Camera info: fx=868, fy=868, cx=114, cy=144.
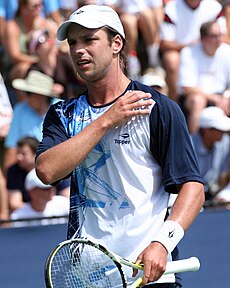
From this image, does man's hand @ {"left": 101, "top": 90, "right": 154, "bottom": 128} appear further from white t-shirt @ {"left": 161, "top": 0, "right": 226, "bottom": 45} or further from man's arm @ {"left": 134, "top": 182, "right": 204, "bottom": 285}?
white t-shirt @ {"left": 161, "top": 0, "right": 226, "bottom": 45}

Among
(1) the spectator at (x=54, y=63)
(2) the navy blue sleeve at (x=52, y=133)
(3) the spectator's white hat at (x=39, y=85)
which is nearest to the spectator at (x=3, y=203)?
(3) the spectator's white hat at (x=39, y=85)

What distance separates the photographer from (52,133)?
379 centimetres

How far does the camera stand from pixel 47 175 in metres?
3.60

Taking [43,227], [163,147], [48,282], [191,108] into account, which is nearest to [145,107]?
[163,147]

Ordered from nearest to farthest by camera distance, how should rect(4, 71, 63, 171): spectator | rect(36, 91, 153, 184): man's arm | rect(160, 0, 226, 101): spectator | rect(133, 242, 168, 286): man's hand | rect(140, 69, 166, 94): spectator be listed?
1. rect(133, 242, 168, 286): man's hand
2. rect(36, 91, 153, 184): man's arm
3. rect(4, 71, 63, 171): spectator
4. rect(140, 69, 166, 94): spectator
5. rect(160, 0, 226, 101): spectator

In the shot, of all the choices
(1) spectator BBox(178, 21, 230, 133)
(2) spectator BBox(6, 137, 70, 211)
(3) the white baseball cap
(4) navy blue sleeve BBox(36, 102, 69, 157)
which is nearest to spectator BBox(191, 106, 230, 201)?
(1) spectator BBox(178, 21, 230, 133)

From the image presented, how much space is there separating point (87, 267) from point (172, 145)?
0.61 m

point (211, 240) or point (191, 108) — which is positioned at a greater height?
point (191, 108)

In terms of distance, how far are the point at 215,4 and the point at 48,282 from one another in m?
5.90

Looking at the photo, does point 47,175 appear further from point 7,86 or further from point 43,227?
point 7,86

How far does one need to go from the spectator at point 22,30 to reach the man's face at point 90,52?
15.9ft

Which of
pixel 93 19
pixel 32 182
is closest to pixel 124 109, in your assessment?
pixel 93 19

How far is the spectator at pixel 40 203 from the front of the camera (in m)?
6.77

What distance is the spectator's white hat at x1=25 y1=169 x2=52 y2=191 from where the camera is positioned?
22.1 ft
